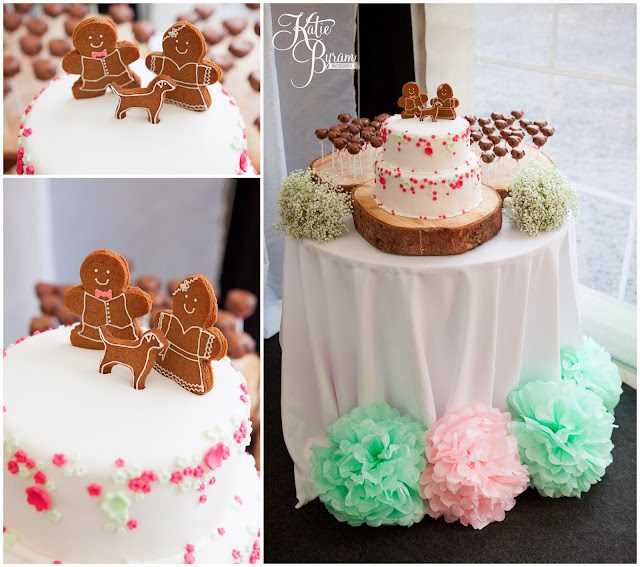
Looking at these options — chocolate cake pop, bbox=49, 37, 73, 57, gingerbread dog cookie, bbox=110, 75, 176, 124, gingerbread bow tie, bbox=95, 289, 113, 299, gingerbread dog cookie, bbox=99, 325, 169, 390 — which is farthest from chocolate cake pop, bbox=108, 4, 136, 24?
gingerbread dog cookie, bbox=99, 325, 169, 390

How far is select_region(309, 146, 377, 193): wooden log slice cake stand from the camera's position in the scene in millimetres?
2656

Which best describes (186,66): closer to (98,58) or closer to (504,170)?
(98,58)

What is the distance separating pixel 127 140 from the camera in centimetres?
169

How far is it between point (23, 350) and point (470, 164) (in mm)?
1450

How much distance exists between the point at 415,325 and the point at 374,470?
49 centimetres

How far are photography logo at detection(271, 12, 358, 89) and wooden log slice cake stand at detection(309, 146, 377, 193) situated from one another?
16.5 inches

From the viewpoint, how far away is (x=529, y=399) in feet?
8.21

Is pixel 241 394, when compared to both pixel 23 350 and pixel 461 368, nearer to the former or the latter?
pixel 23 350

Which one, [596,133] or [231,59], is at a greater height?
[231,59]

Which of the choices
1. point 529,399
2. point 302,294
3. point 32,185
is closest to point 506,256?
point 529,399

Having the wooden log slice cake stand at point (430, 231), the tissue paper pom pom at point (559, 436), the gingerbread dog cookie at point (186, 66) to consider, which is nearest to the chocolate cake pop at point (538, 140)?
the wooden log slice cake stand at point (430, 231)

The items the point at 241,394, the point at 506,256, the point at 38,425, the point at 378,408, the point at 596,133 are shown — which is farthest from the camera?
the point at 596,133

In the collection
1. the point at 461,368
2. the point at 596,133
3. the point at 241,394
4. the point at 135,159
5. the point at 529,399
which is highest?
the point at 135,159

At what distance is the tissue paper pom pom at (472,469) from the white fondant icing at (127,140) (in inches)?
47.1
